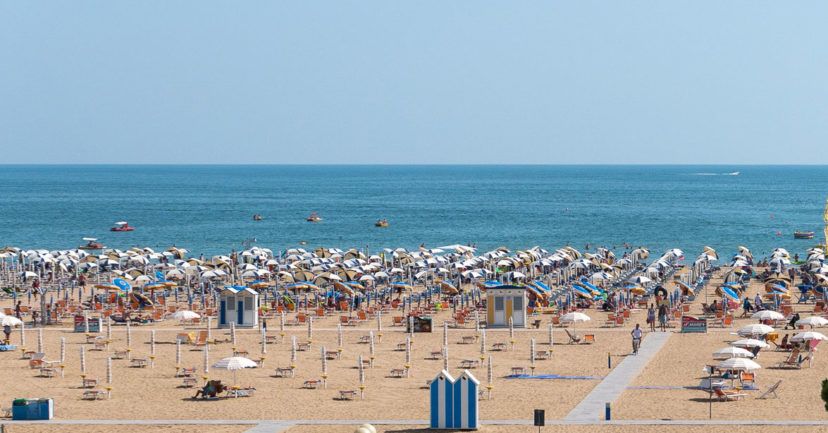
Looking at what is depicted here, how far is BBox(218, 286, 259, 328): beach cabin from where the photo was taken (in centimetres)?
4053

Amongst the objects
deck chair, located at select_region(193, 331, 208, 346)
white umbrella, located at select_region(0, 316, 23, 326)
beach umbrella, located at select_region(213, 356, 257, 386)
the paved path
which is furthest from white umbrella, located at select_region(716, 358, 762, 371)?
white umbrella, located at select_region(0, 316, 23, 326)

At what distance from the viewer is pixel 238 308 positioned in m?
40.8

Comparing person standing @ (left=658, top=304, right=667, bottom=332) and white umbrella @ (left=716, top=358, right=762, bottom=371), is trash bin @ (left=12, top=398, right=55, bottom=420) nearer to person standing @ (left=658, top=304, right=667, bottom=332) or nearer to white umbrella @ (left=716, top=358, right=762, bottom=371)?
white umbrella @ (left=716, top=358, right=762, bottom=371)

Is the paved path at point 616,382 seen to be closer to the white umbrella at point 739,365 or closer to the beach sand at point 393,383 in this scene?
the beach sand at point 393,383

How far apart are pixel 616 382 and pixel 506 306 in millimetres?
11860

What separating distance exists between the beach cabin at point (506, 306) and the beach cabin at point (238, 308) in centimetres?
835

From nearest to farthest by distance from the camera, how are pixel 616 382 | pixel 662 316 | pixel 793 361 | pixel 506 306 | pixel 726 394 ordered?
pixel 726 394, pixel 616 382, pixel 793 361, pixel 662 316, pixel 506 306

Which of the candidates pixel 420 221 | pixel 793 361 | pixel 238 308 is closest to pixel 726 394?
pixel 793 361

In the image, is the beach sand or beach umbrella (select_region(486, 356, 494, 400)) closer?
the beach sand

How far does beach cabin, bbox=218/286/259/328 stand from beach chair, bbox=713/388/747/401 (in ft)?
63.5

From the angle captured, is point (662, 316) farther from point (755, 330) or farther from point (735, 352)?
point (735, 352)

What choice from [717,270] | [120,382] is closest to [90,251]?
[717,270]

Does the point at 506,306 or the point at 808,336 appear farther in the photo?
the point at 506,306

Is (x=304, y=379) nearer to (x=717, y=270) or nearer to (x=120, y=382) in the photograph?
(x=120, y=382)
